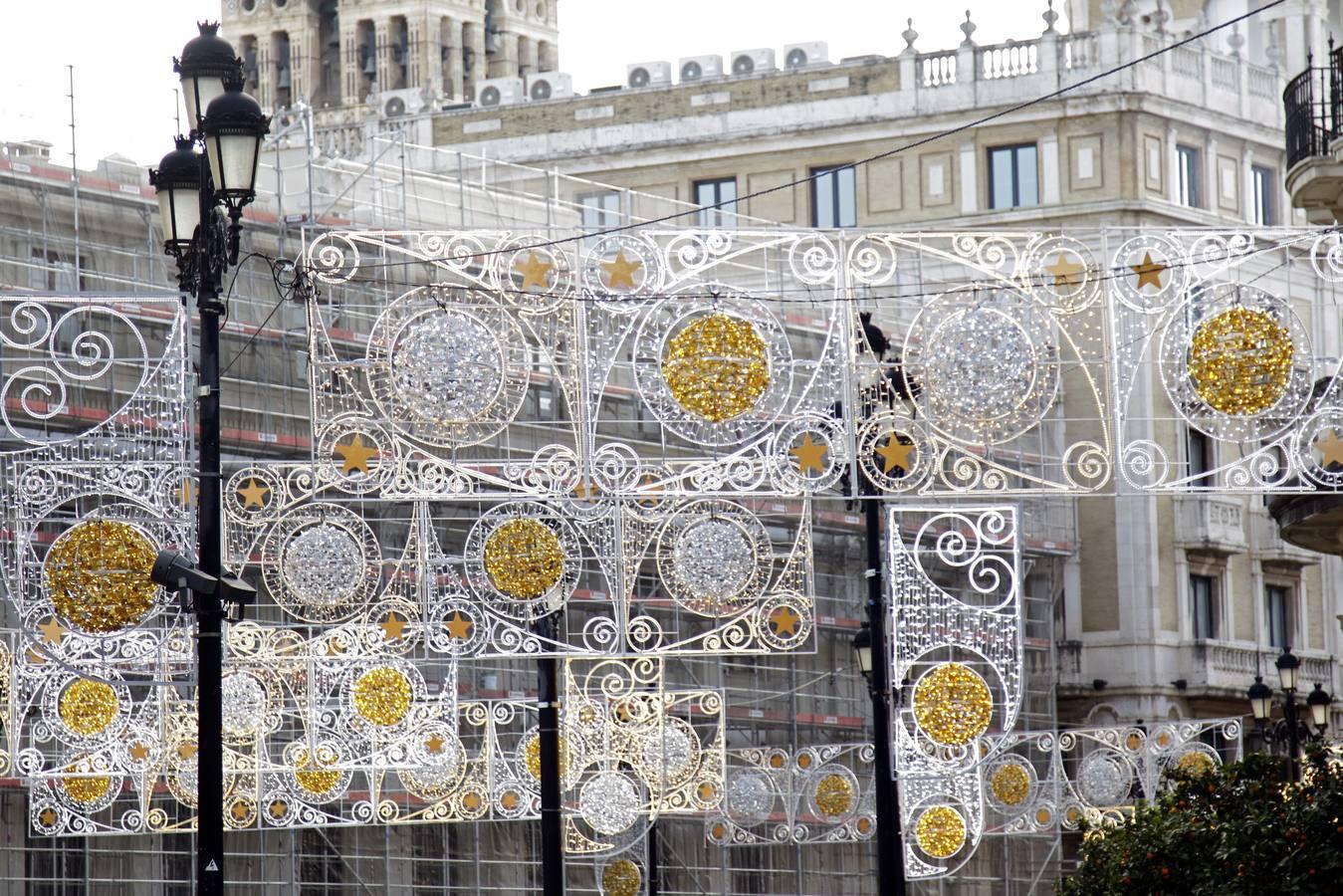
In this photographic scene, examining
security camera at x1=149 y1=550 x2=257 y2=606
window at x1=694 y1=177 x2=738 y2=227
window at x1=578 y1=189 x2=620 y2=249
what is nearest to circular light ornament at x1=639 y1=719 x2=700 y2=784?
window at x1=578 y1=189 x2=620 y2=249

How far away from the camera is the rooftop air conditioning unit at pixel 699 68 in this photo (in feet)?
202

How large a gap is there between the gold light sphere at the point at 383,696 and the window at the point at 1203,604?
29390mm

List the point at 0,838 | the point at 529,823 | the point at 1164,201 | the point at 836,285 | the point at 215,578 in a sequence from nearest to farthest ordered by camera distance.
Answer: the point at 215,578
the point at 836,285
the point at 0,838
the point at 529,823
the point at 1164,201

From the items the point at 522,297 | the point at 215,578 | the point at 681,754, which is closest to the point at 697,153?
the point at 681,754

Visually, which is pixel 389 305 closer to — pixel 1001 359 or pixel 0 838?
pixel 1001 359

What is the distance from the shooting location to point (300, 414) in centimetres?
4416

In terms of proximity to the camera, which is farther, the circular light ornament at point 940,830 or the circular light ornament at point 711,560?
the circular light ornament at point 940,830

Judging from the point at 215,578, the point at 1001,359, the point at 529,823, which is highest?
the point at 1001,359

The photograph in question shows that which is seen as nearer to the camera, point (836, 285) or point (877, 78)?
point (836, 285)

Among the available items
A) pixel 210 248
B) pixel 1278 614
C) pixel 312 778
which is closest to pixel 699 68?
pixel 1278 614

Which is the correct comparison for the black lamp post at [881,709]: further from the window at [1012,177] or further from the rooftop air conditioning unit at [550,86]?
the rooftop air conditioning unit at [550,86]

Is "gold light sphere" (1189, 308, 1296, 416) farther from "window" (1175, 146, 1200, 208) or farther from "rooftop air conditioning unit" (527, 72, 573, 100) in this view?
"rooftop air conditioning unit" (527, 72, 573, 100)

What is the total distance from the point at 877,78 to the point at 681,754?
23450mm

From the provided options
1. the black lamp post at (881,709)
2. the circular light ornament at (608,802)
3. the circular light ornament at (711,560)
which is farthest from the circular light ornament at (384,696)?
the circular light ornament at (608,802)
